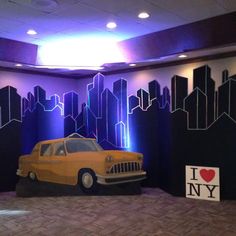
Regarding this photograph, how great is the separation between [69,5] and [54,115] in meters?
3.41

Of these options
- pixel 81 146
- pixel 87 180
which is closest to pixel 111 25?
pixel 81 146

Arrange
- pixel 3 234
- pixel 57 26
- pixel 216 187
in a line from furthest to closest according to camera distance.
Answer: pixel 216 187 < pixel 57 26 < pixel 3 234

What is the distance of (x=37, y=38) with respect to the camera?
5695 mm

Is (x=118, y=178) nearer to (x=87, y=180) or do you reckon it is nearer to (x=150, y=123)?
(x=87, y=180)

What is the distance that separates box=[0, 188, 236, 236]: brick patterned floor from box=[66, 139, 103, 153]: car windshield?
0.88 metres

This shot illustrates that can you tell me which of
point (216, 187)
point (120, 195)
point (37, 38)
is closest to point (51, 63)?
point (37, 38)

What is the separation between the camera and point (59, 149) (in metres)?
6.12

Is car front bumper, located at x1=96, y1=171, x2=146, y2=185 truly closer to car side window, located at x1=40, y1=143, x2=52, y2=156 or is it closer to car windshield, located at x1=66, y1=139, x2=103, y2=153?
car windshield, located at x1=66, y1=139, x2=103, y2=153

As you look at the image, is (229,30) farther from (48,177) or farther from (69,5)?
(48,177)

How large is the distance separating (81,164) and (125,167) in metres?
0.80

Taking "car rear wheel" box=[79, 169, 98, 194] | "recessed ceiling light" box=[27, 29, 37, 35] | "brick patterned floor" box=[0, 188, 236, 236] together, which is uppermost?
"recessed ceiling light" box=[27, 29, 37, 35]

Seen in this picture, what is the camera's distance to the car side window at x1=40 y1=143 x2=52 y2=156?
620cm

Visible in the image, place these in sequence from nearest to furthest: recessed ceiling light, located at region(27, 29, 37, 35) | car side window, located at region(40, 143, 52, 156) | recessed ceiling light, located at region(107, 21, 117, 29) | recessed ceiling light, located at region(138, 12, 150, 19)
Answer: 1. recessed ceiling light, located at region(138, 12, 150, 19)
2. recessed ceiling light, located at region(107, 21, 117, 29)
3. recessed ceiling light, located at region(27, 29, 37, 35)
4. car side window, located at region(40, 143, 52, 156)

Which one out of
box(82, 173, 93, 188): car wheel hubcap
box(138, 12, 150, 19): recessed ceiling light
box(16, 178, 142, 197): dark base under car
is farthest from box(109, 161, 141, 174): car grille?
box(138, 12, 150, 19): recessed ceiling light
